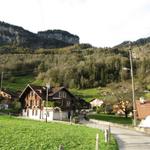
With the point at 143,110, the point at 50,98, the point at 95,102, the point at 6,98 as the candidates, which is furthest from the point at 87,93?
the point at 143,110

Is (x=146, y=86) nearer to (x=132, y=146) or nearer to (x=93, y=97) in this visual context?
(x=93, y=97)

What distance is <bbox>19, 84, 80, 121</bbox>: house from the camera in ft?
294

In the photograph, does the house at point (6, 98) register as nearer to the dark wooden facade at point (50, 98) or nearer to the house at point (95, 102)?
the dark wooden facade at point (50, 98)

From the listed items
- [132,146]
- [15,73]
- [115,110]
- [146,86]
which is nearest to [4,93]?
[115,110]

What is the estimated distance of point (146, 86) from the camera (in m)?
151

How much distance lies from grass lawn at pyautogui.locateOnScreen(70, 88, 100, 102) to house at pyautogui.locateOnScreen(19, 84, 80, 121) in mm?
52698

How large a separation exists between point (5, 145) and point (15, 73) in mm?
172723

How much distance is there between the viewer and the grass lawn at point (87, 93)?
155m

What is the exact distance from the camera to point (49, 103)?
90562mm

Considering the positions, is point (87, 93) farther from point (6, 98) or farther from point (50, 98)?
point (50, 98)

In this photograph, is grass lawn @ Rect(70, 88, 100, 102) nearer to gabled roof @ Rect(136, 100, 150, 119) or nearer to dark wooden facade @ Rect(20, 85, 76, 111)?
dark wooden facade @ Rect(20, 85, 76, 111)

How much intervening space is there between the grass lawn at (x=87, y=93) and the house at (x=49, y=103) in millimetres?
52698

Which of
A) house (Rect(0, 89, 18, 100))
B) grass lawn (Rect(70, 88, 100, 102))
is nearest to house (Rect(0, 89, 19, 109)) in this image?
house (Rect(0, 89, 18, 100))

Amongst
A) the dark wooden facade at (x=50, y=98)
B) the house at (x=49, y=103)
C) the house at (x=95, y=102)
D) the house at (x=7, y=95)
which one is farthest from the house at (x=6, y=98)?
the house at (x=95, y=102)
